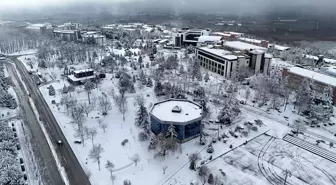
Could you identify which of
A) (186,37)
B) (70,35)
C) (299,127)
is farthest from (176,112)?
(70,35)

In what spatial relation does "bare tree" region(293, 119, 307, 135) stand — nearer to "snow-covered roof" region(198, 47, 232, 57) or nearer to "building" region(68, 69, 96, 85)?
"snow-covered roof" region(198, 47, 232, 57)

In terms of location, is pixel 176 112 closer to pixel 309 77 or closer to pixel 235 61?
pixel 235 61

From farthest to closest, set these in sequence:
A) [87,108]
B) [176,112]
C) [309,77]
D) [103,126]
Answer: [309,77] → [87,108] → [103,126] → [176,112]

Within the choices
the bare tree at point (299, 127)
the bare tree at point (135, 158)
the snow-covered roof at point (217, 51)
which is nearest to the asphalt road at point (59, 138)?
the bare tree at point (135, 158)

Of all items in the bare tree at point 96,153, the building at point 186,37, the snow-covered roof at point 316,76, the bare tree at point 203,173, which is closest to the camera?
the bare tree at point 203,173

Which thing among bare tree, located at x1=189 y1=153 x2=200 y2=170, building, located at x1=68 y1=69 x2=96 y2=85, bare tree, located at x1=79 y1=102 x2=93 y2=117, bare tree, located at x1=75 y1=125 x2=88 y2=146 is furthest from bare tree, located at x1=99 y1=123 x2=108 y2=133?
building, located at x1=68 y1=69 x2=96 y2=85

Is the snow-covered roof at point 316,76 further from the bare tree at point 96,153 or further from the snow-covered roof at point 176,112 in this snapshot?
the bare tree at point 96,153
